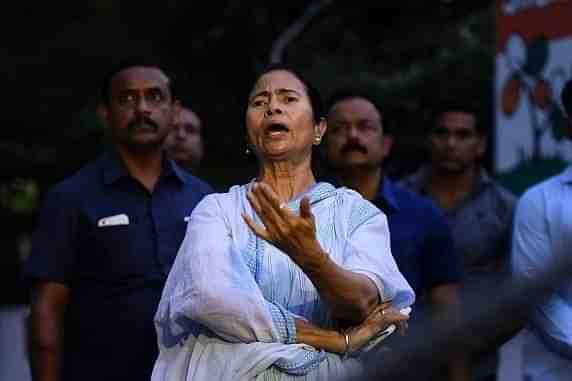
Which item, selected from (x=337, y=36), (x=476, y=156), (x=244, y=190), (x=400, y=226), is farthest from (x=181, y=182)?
(x=337, y=36)

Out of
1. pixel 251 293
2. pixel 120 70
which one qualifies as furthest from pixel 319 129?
pixel 120 70

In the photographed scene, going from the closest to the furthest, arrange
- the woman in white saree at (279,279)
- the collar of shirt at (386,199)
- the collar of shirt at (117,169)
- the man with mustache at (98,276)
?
the woman in white saree at (279,279)
the man with mustache at (98,276)
the collar of shirt at (117,169)
the collar of shirt at (386,199)

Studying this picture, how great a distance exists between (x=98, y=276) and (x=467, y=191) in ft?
8.76

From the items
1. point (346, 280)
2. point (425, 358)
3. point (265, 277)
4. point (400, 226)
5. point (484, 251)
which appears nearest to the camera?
point (425, 358)

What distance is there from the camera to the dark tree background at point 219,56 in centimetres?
1870

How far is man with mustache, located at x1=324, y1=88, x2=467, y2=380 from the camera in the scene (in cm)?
516

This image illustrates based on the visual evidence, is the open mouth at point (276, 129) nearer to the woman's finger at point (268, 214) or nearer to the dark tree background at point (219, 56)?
the woman's finger at point (268, 214)

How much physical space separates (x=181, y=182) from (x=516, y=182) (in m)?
3.23

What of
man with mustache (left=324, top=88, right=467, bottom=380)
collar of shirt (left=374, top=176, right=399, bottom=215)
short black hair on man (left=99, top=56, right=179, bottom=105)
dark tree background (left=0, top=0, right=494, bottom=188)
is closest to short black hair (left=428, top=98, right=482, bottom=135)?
man with mustache (left=324, top=88, right=467, bottom=380)

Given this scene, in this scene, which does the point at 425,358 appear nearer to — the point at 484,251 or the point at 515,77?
the point at 484,251

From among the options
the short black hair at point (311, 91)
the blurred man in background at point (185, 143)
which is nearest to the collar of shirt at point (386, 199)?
the blurred man in background at point (185, 143)

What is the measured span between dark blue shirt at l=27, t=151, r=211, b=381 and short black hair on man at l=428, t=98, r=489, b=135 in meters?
2.67

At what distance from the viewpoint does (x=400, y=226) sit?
5.21 m

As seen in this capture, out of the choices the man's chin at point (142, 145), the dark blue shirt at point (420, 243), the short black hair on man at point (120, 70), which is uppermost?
the short black hair on man at point (120, 70)
